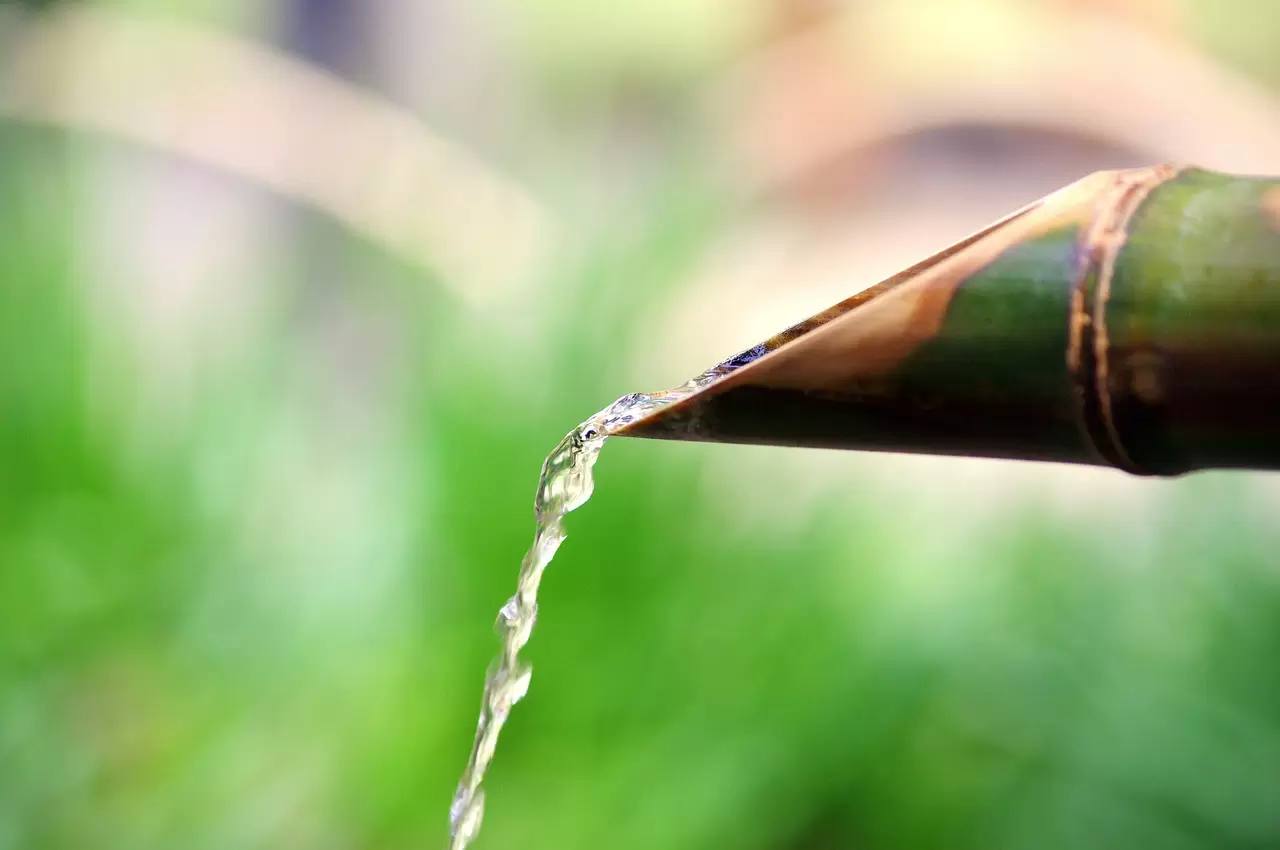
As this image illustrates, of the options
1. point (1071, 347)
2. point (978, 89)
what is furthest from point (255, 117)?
point (1071, 347)

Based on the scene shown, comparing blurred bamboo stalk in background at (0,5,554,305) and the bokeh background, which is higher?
blurred bamboo stalk in background at (0,5,554,305)

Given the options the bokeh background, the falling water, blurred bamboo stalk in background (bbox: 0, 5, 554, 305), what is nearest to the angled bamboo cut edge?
the falling water

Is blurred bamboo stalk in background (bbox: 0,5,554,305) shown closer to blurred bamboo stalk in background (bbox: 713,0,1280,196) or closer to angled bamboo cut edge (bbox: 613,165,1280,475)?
blurred bamboo stalk in background (bbox: 713,0,1280,196)

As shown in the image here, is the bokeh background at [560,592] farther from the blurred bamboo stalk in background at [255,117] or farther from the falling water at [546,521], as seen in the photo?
the blurred bamboo stalk in background at [255,117]

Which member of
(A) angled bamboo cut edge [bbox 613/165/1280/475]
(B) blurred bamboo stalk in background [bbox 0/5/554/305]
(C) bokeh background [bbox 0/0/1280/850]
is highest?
(A) angled bamboo cut edge [bbox 613/165/1280/475]

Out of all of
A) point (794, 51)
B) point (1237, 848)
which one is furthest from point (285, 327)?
point (794, 51)

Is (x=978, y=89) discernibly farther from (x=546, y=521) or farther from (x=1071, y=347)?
(x=1071, y=347)
